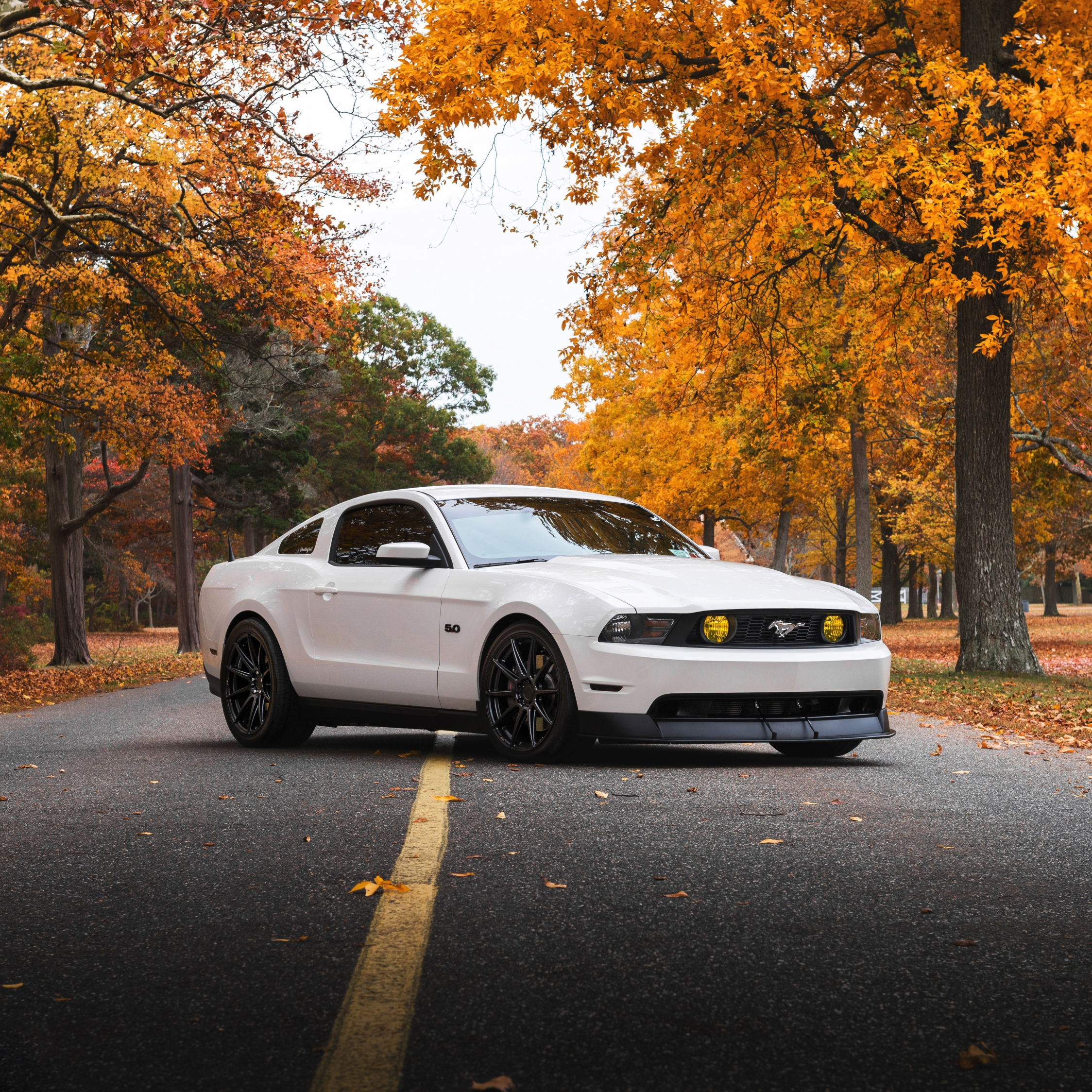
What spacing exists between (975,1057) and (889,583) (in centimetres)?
4813

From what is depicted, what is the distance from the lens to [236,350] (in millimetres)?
37031

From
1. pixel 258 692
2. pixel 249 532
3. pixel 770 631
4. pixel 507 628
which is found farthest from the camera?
pixel 249 532

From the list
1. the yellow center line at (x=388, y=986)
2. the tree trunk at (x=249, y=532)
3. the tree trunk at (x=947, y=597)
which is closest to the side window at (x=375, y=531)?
the yellow center line at (x=388, y=986)

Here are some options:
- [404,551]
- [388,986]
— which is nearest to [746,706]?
[404,551]

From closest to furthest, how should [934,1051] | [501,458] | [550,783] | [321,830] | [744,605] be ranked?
[934,1051] < [321,830] < [550,783] < [744,605] < [501,458]

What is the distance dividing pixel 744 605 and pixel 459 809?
2.18 meters

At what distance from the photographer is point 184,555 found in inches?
1286

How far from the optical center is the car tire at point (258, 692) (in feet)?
29.7

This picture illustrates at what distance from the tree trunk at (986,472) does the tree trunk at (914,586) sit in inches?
1461

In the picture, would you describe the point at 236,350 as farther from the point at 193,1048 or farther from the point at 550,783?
the point at 193,1048

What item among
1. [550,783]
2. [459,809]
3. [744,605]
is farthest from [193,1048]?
[744,605]

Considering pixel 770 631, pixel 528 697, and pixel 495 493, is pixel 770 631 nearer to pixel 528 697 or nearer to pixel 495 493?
pixel 528 697

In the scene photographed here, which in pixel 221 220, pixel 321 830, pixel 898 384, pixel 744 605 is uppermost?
pixel 221 220

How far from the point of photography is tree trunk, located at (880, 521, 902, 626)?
4912 cm
